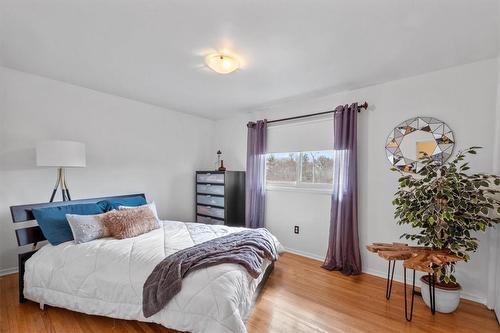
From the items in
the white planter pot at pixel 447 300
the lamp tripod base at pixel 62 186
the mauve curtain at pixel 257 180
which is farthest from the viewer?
the mauve curtain at pixel 257 180

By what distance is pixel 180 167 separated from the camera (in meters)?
4.36

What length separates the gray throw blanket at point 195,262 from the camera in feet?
5.49

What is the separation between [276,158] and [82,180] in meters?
2.88

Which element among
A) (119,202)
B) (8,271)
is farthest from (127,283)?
(8,271)

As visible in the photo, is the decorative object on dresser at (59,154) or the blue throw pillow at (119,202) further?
the blue throw pillow at (119,202)

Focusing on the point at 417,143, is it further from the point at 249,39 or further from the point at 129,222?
the point at 129,222

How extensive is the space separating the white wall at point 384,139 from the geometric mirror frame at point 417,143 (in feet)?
0.23

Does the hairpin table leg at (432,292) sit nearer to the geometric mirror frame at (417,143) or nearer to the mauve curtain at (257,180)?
the geometric mirror frame at (417,143)

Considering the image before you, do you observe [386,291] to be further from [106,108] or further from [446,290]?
[106,108]

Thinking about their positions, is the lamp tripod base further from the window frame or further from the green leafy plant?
the green leafy plant

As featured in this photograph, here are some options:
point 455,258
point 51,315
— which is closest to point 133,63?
point 51,315

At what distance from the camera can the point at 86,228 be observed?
2340 mm

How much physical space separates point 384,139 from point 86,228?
3485 mm

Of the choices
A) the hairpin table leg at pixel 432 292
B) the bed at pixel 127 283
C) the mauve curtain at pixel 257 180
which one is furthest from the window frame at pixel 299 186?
the bed at pixel 127 283
